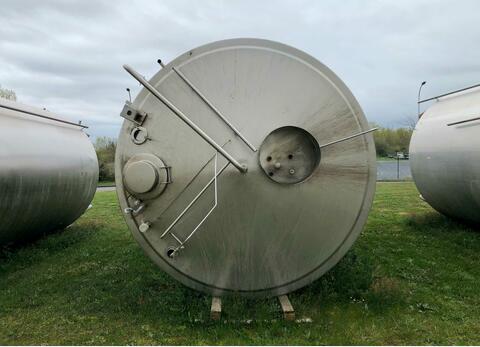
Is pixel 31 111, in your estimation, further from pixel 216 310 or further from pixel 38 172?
pixel 216 310

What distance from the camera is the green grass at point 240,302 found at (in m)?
3.98

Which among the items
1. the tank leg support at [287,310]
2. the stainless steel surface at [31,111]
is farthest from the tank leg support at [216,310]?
the stainless steel surface at [31,111]

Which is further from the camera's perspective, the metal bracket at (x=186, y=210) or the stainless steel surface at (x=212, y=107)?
the stainless steel surface at (x=212, y=107)

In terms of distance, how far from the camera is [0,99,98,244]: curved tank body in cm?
574

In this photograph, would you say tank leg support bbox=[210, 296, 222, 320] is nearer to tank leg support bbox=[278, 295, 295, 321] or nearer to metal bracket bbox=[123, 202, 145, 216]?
tank leg support bbox=[278, 295, 295, 321]

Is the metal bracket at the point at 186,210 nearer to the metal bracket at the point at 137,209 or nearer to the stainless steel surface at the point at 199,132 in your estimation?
the stainless steel surface at the point at 199,132

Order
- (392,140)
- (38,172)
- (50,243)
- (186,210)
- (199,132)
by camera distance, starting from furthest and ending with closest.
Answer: (392,140), (50,243), (38,172), (186,210), (199,132)

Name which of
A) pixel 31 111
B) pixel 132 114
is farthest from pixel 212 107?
pixel 31 111

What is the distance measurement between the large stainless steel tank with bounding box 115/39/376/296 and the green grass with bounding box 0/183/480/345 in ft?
1.32

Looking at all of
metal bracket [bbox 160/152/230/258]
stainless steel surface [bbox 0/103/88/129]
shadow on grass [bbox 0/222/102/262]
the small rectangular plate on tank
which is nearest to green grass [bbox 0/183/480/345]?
shadow on grass [bbox 0/222/102/262]

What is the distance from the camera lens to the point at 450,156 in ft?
23.3

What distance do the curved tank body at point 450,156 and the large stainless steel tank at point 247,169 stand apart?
323cm

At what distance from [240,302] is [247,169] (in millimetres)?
1279

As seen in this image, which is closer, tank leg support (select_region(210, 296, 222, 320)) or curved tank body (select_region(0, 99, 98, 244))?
tank leg support (select_region(210, 296, 222, 320))
